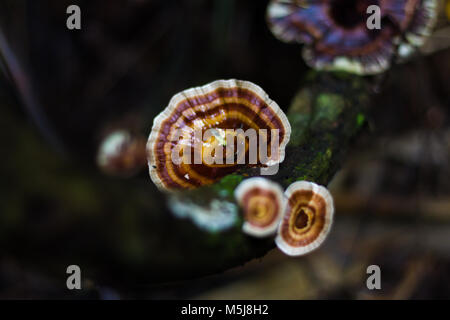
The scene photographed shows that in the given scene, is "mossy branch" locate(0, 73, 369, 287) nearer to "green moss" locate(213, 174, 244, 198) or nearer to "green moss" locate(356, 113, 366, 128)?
"green moss" locate(213, 174, 244, 198)

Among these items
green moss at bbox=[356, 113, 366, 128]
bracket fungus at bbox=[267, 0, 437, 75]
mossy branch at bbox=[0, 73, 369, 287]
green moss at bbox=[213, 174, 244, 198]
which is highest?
bracket fungus at bbox=[267, 0, 437, 75]

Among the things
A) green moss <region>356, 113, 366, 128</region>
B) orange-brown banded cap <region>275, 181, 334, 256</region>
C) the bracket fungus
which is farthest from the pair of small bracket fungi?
the bracket fungus

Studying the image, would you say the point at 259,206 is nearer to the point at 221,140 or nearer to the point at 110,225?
the point at 221,140

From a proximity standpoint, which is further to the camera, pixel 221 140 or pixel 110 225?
pixel 221 140

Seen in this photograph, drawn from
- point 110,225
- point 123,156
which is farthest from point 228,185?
point 123,156

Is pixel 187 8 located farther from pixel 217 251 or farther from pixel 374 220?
pixel 217 251
